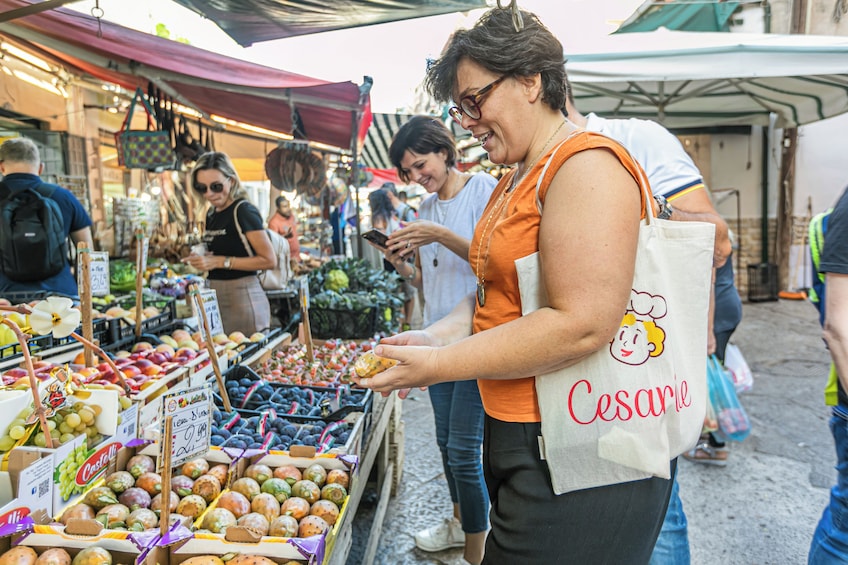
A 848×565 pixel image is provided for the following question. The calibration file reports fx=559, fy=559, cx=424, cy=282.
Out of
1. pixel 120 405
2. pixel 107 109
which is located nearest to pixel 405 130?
pixel 120 405

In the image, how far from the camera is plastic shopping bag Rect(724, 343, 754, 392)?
4000mm

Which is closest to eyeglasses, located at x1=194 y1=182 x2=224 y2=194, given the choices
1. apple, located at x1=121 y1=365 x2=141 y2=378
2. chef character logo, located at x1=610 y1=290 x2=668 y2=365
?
apple, located at x1=121 y1=365 x2=141 y2=378

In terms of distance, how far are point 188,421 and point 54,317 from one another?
559mm

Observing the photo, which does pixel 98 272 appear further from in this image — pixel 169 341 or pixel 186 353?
pixel 169 341

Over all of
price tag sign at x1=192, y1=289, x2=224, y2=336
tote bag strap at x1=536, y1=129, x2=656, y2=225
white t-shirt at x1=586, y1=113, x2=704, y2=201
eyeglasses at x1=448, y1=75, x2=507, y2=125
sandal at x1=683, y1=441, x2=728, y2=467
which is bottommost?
sandal at x1=683, y1=441, x2=728, y2=467

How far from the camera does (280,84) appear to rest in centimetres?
502

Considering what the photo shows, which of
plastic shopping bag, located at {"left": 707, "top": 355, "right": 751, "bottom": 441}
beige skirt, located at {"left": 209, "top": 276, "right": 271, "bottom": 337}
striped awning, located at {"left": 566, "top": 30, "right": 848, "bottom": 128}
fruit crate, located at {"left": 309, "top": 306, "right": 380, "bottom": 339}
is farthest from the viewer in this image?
striped awning, located at {"left": 566, "top": 30, "right": 848, "bottom": 128}

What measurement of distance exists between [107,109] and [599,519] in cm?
953

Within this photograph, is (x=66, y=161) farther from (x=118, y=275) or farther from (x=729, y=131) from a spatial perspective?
(x=729, y=131)

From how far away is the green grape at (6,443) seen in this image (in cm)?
169

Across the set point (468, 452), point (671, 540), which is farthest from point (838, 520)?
point (468, 452)

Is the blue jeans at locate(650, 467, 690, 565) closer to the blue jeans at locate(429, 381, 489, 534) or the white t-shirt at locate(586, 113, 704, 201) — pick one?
the blue jeans at locate(429, 381, 489, 534)

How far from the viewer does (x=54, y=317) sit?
1.70 meters

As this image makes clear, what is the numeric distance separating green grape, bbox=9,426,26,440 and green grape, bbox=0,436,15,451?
13 millimetres
